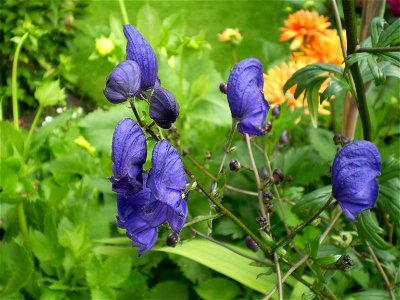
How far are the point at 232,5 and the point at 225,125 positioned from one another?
2.91 m

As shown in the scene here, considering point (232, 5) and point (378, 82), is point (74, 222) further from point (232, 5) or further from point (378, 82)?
point (232, 5)

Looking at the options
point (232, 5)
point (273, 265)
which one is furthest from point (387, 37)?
point (232, 5)

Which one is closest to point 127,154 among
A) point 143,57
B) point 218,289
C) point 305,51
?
point 143,57

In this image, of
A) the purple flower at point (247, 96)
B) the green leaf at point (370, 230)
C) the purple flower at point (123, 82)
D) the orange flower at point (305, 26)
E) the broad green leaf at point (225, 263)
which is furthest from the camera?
the orange flower at point (305, 26)

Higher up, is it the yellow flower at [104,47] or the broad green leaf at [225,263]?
the yellow flower at [104,47]

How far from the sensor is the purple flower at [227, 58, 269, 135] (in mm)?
775

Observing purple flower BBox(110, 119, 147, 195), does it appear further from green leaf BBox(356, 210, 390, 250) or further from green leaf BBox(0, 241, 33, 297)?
green leaf BBox(0, 241, 33, 297)

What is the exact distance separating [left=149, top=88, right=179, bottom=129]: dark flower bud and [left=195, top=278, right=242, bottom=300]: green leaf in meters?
0.68

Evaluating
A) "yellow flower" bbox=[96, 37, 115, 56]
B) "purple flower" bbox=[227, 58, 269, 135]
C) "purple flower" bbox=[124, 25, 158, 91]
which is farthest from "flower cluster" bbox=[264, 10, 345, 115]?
"purple flower" bbox=[124, 25, 158, 91]

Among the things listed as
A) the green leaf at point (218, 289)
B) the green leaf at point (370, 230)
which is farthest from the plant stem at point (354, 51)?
the green leaf at point (218, 289)

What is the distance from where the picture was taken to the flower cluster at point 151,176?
2.07 feet

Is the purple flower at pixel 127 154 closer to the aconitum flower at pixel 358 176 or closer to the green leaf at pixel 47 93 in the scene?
the aconitum flower at pixel 358 176

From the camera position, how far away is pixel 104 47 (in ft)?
4.83

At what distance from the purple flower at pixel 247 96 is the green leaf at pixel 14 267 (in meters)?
0.65
